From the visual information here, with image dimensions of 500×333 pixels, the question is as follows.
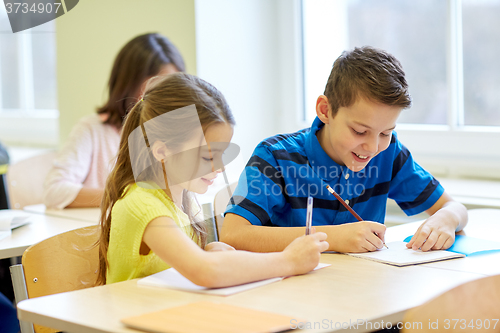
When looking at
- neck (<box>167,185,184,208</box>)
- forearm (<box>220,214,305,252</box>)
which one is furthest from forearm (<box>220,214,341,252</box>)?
neck (<box>167,185,184,208</box>)

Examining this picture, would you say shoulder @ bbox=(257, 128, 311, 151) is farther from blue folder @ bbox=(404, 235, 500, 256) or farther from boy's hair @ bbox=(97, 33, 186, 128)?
boy's hair @ bbox=(97, 33, 186, 128)

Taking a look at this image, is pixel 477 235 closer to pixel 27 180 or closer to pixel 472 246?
pixel 472 246

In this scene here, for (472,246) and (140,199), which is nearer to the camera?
(140,199)

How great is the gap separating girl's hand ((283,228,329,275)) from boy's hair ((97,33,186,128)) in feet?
4.08

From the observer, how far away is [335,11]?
2211mm

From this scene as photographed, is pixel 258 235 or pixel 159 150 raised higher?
pixel 159 150

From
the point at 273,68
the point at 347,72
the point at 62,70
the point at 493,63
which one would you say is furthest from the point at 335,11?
the point at 62,70

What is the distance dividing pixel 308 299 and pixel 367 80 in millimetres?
559

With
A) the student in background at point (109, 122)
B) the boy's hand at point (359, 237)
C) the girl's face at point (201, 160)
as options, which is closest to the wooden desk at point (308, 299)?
the boy's hand at point (359, 237)

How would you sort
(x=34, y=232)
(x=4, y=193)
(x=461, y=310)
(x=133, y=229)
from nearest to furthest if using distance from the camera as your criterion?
(x=461, y=310)
(x=133, y=229)
(x=34, y=232)
(x=4, y=193)

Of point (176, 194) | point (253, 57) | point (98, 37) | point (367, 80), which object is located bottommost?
point (176, 194)

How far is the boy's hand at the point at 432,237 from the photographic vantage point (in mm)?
1078

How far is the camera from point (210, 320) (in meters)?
0.70

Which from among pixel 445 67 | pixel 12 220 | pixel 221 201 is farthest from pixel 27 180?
pixel 445 67
